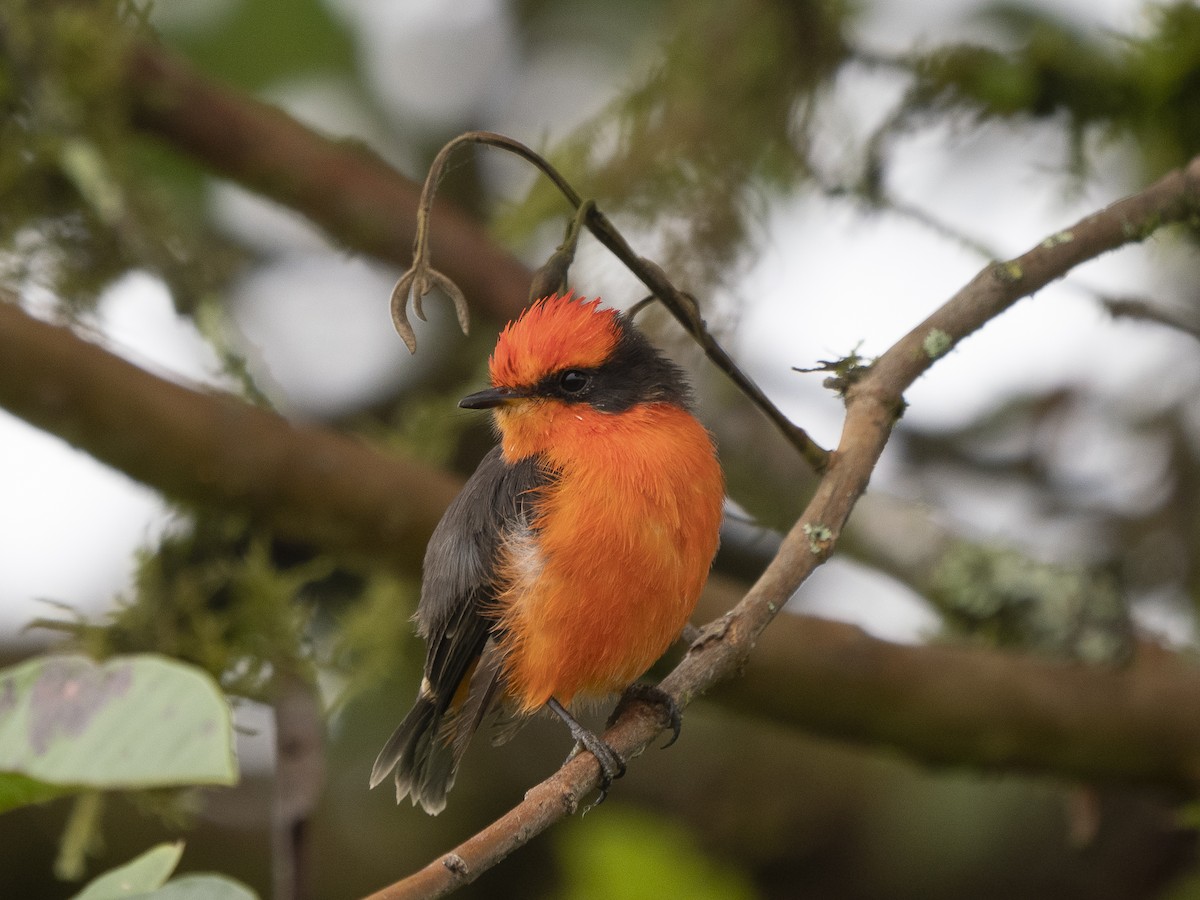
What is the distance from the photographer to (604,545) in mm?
2410

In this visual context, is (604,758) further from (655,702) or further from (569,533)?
(569,533)

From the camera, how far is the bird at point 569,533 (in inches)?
93.4

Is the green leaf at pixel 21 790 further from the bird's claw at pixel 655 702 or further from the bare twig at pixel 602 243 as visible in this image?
the bird's claw at pixel 655 702

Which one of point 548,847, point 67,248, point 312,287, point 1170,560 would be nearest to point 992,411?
point 1170,560

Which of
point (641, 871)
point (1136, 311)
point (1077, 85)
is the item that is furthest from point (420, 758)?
point (1077, 85)

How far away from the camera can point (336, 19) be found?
200 inches

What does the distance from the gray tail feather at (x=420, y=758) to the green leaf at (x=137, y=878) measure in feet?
4.33

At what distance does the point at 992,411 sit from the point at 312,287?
262 cm

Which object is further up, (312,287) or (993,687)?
(312,287)

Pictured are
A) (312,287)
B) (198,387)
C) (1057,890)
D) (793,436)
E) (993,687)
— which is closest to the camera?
(793,436)

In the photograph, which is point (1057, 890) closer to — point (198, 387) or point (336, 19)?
point (198, 387)

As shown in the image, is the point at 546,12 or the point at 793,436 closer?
the point at 793,436

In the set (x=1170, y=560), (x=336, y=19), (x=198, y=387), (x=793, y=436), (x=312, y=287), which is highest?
(x=336, y=19)

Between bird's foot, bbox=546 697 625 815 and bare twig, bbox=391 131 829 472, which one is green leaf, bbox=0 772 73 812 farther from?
bird's foot, bbox=546 697 625 815
